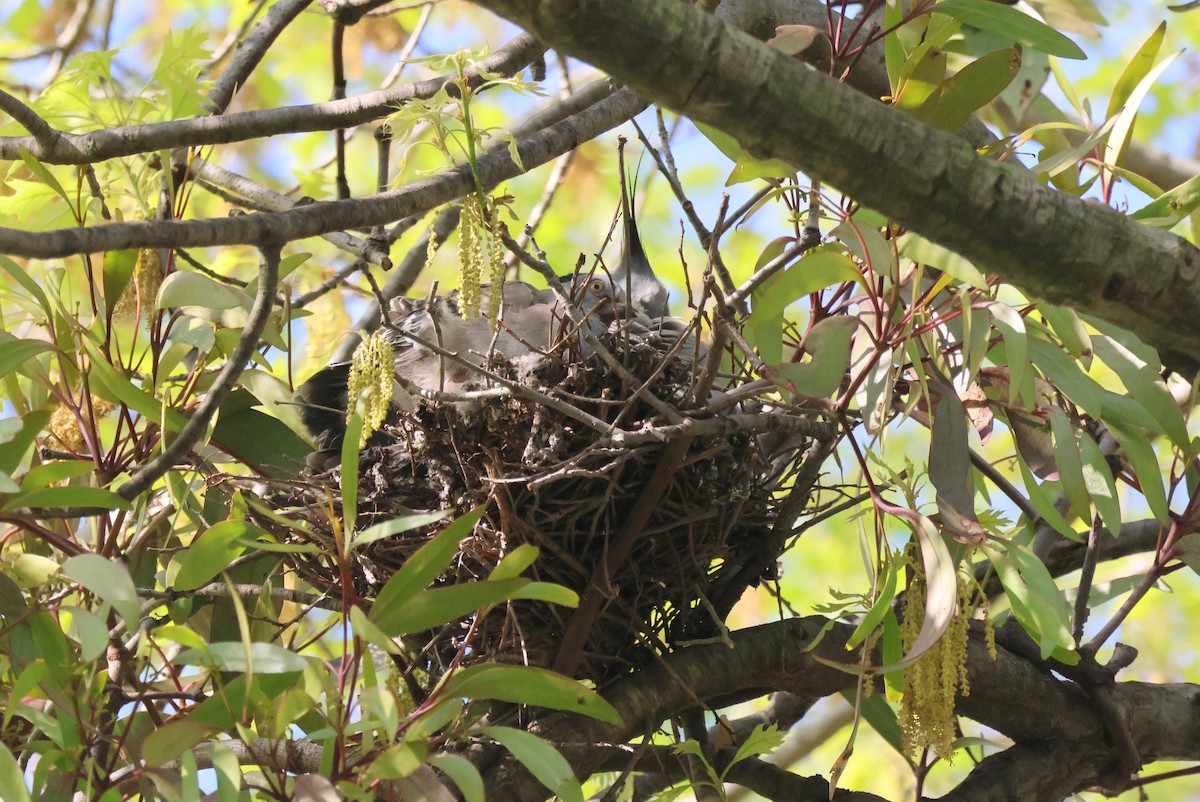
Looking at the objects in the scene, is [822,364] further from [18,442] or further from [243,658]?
[18,442]

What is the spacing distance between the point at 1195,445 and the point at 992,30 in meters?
0.82

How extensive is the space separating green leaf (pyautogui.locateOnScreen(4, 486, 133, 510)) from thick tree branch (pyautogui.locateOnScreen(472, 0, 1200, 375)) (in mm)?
988

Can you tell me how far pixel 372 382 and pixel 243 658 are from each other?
1.41 ft

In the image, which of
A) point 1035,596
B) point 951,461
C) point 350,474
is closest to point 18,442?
point 350,474

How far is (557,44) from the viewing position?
1.25 m

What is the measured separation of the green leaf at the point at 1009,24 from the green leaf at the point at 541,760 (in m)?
1.22

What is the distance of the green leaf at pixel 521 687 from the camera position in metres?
1.57

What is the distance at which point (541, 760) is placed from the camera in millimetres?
1521

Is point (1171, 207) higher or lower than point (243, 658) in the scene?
higher

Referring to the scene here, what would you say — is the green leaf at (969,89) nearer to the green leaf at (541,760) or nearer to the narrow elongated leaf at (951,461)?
the narrow elongated leaf at (951,461)

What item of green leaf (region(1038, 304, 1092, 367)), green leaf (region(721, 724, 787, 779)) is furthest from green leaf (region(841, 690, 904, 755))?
green leaf (region(1038, 304, 1092, 367))

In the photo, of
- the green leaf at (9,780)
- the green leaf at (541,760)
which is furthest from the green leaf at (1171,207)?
the green leaf at (9,780)

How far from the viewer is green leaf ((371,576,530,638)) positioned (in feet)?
5.10

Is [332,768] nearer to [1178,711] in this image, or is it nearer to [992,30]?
[992,30]
